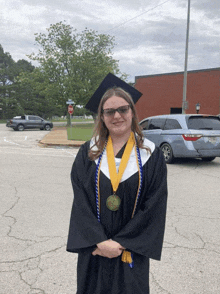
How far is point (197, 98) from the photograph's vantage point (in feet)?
88.5

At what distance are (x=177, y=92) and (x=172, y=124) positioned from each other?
20.7 m

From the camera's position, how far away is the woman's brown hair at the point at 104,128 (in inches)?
67.7

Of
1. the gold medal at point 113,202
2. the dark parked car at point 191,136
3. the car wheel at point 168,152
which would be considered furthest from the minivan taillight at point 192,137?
the gold medal at point 113,202

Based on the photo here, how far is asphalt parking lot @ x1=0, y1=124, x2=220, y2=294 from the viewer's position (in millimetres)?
2463

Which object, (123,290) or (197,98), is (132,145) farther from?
(197,98)

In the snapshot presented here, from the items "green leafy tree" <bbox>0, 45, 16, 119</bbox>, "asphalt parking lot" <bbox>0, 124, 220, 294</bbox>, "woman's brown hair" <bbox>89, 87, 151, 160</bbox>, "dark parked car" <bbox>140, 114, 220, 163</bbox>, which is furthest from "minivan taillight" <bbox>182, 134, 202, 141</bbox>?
"green leafy tree" <bbox>0, 45, 16, 119</bbox>

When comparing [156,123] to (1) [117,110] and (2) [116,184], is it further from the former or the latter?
(2) [116,184]

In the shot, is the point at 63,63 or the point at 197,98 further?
the point at 63,63

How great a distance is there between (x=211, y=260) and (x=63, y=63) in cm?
3474

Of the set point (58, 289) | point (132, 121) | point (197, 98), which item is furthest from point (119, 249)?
point (197, 98)

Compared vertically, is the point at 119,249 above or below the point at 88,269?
above

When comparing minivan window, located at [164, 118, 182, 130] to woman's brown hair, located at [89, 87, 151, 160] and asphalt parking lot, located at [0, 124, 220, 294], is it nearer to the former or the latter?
asphalt parking lot, located at [0, 124, 220, 294]

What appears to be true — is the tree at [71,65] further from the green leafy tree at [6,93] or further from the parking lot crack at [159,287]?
the parking lot crack at [159,287]

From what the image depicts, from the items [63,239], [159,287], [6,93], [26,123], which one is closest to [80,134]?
[26,123]
